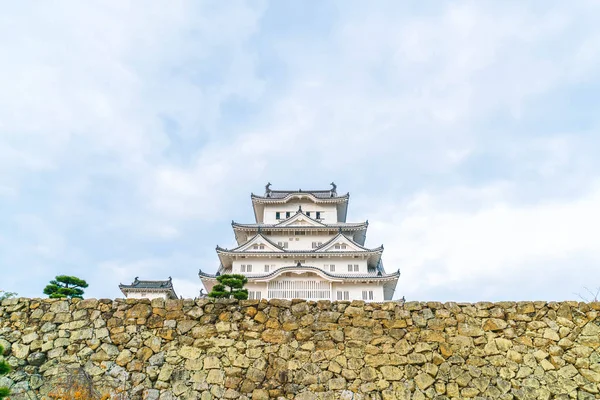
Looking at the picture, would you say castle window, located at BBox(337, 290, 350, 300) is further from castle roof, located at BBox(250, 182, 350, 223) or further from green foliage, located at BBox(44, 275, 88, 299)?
green foliage, located at BBox(44, 275, 88, 299)

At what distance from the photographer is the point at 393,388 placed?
7051 mm

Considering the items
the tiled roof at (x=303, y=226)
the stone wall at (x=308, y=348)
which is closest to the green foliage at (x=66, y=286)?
the stone wall at (x=308, y=348)

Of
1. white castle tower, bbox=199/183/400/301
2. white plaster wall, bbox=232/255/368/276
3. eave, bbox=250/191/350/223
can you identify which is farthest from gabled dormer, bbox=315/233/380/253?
eave, bbox=250/191/350/223

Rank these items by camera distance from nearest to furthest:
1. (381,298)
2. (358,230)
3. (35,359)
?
(35,359), (381,298), (358,230)

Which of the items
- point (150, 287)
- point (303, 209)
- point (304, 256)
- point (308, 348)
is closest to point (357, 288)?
point (304, 256)

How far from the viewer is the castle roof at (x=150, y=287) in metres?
31.4

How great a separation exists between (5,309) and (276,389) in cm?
505

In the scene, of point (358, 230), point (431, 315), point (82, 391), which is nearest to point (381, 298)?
point (358, 230)

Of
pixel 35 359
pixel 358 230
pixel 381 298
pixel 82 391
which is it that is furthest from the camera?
pixel 358 230

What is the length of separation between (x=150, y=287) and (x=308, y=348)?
27.3 meters

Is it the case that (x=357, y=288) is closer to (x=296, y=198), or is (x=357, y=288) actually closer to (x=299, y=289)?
(x=299, y=289)

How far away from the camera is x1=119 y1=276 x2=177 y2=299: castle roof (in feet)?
103

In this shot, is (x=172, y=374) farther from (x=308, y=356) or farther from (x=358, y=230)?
(x=358, y=230)

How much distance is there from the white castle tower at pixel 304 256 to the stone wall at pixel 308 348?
21.3m
